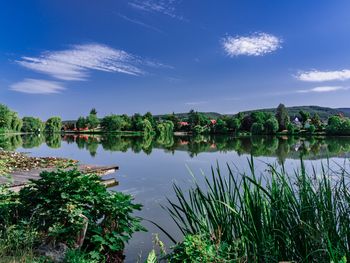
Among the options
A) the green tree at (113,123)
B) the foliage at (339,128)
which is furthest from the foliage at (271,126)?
the green tree at (113,123)

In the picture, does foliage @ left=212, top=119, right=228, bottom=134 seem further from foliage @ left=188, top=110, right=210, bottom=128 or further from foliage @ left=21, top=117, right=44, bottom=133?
foliage @ left=21, top=117, right=44, bottom=133

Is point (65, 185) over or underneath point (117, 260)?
over

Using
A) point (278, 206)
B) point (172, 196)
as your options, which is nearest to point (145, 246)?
point (278, 206)

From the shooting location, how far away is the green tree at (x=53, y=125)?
4102 inches

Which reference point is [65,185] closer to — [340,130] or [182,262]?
[182,262]

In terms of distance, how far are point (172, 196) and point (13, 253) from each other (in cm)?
704

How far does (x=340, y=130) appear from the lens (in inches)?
2559

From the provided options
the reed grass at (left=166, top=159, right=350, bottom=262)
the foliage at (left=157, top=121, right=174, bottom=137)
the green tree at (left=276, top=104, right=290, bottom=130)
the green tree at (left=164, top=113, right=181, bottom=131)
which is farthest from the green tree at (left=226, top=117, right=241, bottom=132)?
the reed grass at (left=166, top=159, right=350, bottom=262)

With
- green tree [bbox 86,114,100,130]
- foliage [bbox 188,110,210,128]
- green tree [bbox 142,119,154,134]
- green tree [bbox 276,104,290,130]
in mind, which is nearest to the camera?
green tree [bbox 276,104,290,130]

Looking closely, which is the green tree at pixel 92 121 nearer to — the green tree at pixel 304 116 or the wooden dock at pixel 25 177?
the green tree at pixel 304 116

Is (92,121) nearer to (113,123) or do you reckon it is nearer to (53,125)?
(53,125)

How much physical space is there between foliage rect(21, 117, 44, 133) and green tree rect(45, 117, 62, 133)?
10.6 ft

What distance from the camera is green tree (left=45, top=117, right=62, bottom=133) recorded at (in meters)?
104

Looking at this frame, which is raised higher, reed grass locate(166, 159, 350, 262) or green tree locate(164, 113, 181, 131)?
green tree locate(164, 113, 181, 131)
